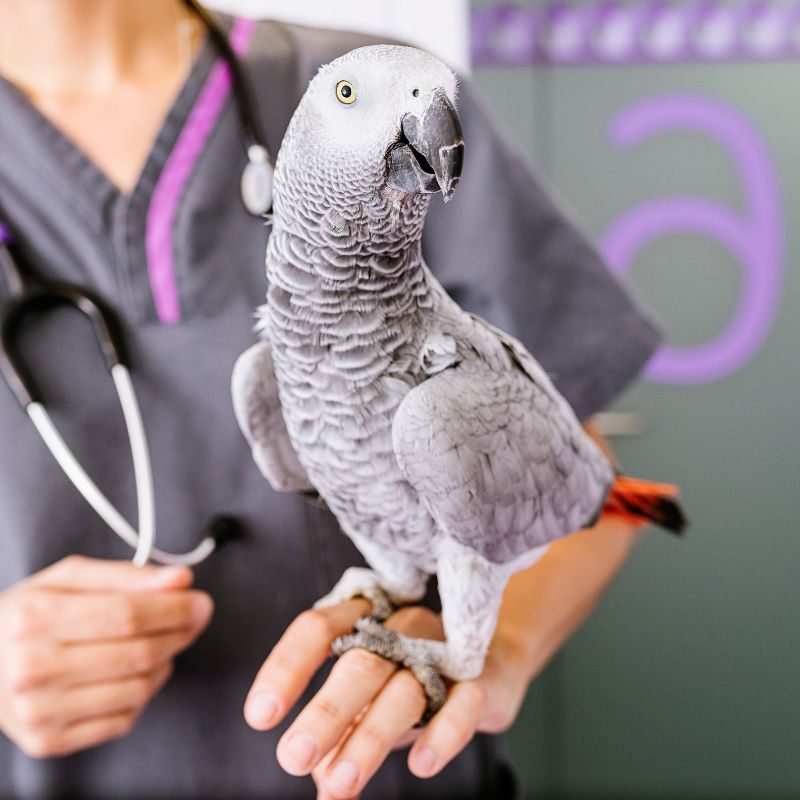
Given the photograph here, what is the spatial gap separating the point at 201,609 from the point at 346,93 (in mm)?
280

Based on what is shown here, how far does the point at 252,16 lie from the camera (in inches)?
14.9

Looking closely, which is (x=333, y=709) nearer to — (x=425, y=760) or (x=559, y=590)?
(x=425, y=760)

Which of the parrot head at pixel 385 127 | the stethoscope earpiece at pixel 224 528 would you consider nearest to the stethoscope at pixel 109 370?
the stethoscope earpiece at pixel 224 528

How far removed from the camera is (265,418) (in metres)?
0.32

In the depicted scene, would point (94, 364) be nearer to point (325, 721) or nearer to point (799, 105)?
point (325, 721)

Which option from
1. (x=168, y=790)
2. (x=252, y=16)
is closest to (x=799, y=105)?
(x=252, y=16)

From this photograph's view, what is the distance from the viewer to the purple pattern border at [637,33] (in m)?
0.49

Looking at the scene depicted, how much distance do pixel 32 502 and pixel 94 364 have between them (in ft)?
0.29

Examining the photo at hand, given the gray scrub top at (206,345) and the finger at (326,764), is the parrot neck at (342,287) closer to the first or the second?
the gray scrub top at (206,345)

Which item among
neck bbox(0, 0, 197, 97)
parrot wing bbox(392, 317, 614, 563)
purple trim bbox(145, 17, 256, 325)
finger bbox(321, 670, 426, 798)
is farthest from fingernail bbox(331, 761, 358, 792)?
neck bbox(0, 0, 197, 97)

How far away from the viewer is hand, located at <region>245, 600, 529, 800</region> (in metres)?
0.28

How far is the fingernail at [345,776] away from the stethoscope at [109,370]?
0.44 ft

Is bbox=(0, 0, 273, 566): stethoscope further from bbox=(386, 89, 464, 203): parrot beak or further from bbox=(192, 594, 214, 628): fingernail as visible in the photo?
bbox=(386, 89, 464, 203): parrot beak

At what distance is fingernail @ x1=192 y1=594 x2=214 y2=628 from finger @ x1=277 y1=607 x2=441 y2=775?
101 mm
